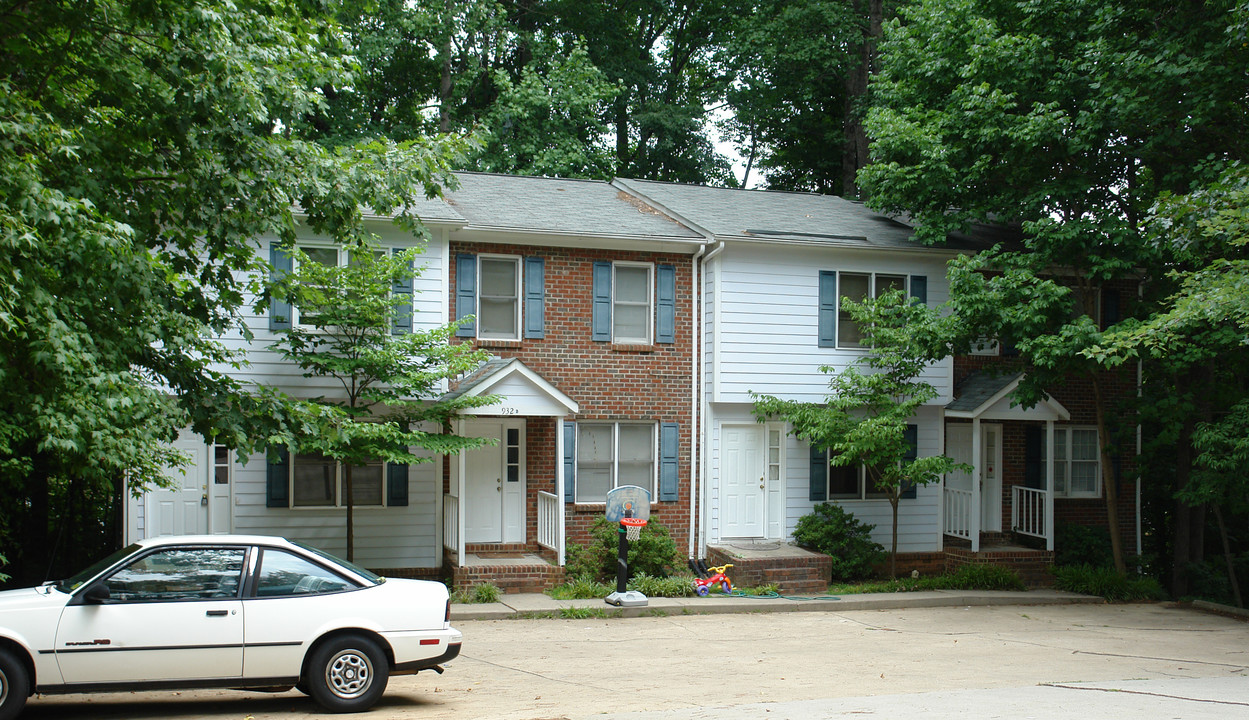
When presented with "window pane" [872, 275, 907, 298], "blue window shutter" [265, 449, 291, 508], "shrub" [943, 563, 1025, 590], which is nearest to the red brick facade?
"blue window shutter" [265, 449, 291, 508]

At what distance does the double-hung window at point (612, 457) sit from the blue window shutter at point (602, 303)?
4.91 ft

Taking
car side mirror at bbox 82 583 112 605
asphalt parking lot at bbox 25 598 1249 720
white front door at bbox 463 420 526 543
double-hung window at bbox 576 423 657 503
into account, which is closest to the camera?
car side mirror at bbox 82 583 112 605

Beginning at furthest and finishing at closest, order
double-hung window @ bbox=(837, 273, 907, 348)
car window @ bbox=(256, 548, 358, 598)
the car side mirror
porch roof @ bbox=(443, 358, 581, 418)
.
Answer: double-hung window @ bbox=(837, 273, 907, 348) < porch roof @ bbox=(443, 358, 581, 418) < car window @ bbox=(256, 548, 358, 598) < the car side mirror

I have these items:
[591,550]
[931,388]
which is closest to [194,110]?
[591,550]

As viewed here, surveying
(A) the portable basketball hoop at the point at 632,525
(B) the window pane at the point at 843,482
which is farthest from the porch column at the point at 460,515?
(B) the window pane at the point at 843,482

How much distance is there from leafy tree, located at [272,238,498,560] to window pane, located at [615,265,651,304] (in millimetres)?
3568

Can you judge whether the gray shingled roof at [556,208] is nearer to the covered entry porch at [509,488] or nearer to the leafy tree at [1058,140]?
the covered entry porch at [509,488]

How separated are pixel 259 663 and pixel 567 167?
62.3 ft

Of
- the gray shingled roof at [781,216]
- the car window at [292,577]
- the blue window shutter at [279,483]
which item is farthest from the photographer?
the gray shingled roof at [781,216]

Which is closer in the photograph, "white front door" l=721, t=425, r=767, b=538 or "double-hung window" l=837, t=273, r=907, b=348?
"white front door" l=721, t=425, r=767, b=538

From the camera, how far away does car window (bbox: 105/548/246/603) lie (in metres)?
8.09

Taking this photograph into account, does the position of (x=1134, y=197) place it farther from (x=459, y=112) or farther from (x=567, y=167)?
(x=459, y=112)

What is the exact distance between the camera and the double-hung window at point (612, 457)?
1717 centimetres

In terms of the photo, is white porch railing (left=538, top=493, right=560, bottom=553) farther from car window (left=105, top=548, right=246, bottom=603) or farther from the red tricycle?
car window (left=105, top=548, right=246, bottom=603)
